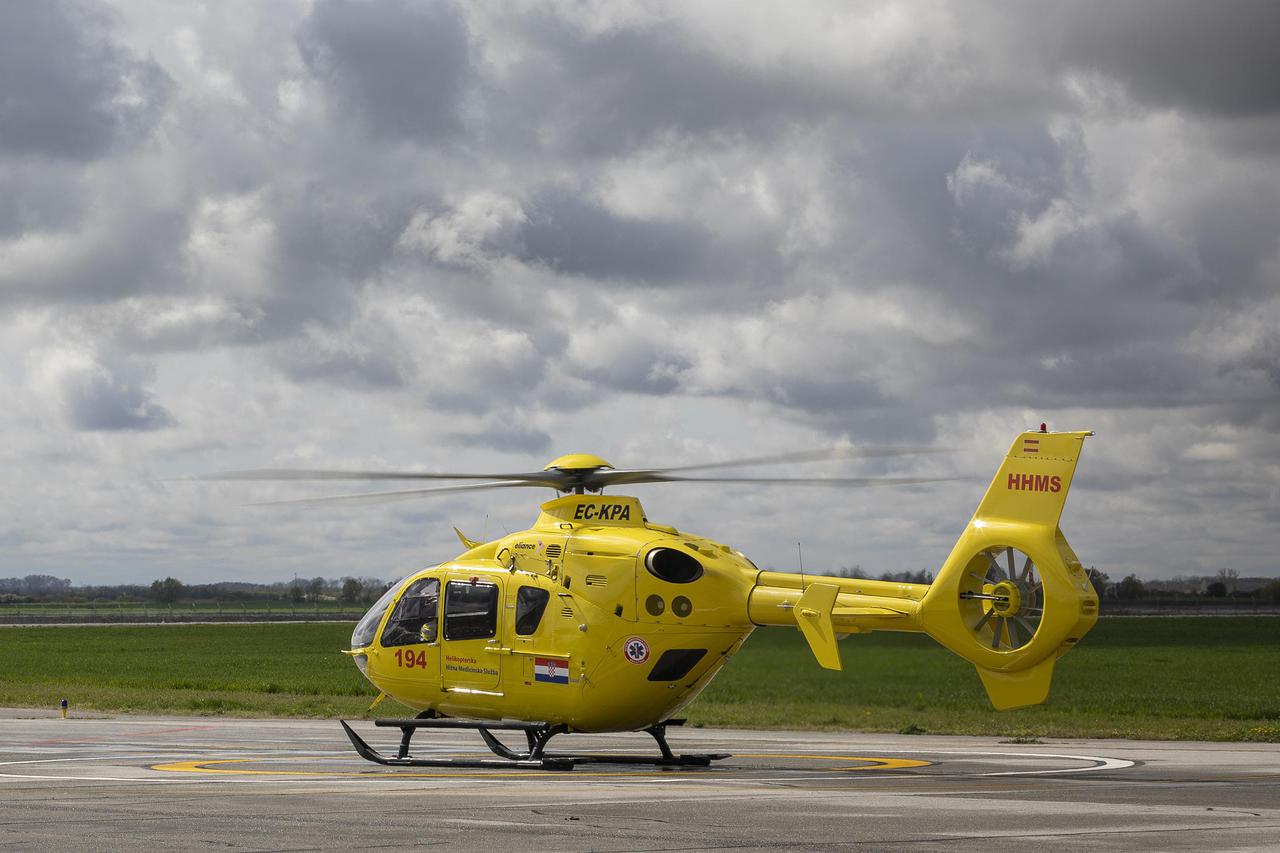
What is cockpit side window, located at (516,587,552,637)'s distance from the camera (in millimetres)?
23844

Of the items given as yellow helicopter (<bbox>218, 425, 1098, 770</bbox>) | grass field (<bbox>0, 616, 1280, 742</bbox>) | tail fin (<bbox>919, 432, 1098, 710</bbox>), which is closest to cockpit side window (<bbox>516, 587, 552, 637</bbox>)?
yellow helicopter (<bbox>218, 425, 1098, 770</bbox>)

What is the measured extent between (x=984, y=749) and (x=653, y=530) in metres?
8.87

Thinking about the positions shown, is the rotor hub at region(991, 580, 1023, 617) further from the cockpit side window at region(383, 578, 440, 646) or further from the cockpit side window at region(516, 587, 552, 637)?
the cockpit side window at region(383, 578, 440, 646)

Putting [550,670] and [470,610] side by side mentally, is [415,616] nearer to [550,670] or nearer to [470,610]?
[470,610]

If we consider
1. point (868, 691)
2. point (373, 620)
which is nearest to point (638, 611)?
point (373, 620)

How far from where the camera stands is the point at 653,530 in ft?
78.9

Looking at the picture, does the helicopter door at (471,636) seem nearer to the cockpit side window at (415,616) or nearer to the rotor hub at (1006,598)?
the cockpit side window at (415,616)

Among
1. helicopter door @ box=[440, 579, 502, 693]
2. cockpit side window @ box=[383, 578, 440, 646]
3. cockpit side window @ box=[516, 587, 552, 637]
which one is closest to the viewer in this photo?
cockpit side window @ box=[516, 587, 552, 637]

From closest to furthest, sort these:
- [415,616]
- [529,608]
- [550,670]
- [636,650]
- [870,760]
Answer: [636,650] < [550,670] < [529,608] < [870,760] < [415,616]

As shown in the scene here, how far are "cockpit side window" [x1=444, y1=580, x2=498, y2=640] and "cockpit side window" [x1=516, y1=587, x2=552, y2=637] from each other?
0.47 metres

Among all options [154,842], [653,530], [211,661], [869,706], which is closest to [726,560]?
[653,530]

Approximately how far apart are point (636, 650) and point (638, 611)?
0.61 m

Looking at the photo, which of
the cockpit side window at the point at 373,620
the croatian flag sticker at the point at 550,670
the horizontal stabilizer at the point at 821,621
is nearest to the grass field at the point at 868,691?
the horizontal stabilizer at the point at 821,621

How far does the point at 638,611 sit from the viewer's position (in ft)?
76.0
